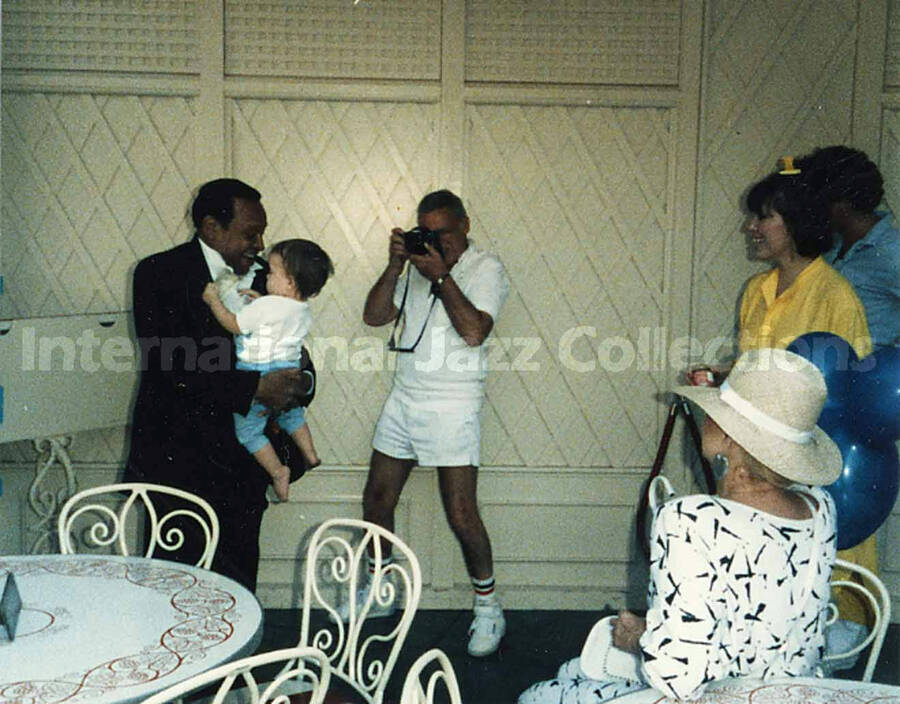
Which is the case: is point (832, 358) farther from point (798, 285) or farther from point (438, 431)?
point (438, 431)

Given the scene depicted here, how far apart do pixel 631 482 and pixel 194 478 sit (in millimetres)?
1763

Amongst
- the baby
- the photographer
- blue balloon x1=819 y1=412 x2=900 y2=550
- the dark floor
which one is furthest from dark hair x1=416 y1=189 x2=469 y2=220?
the dark floor

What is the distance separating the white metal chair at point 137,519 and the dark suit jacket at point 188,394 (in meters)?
0.08

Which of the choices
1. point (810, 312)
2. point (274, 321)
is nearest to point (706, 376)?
point (810, 312)

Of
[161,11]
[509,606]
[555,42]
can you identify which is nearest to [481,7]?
[555,42]

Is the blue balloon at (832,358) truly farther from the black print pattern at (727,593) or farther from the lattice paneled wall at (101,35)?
the lattice paneled wall at (101,35)

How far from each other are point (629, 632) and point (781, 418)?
51 centimetres

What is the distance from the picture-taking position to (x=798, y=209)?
10.6 ft

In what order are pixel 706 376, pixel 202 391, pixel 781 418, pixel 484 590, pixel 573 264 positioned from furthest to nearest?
1. pixel 573 264
2. pixel 484 590
3. pixel 706 376
4. pixel 202 391
5. pixel 781 418

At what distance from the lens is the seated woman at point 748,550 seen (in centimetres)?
175

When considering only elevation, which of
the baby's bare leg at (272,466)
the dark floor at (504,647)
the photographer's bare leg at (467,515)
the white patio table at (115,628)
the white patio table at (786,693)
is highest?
the baby's bare leg at (272,466)

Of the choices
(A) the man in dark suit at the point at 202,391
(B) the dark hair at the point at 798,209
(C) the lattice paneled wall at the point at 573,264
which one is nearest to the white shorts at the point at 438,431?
(C) the lattice paneled wall at the point at 573,264

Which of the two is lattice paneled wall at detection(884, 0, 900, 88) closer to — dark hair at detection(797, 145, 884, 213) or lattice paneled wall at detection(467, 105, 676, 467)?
dark hair at detection(797, 145, 884, 213)

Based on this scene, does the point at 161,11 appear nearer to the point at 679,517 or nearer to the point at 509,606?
the point at 509,606
